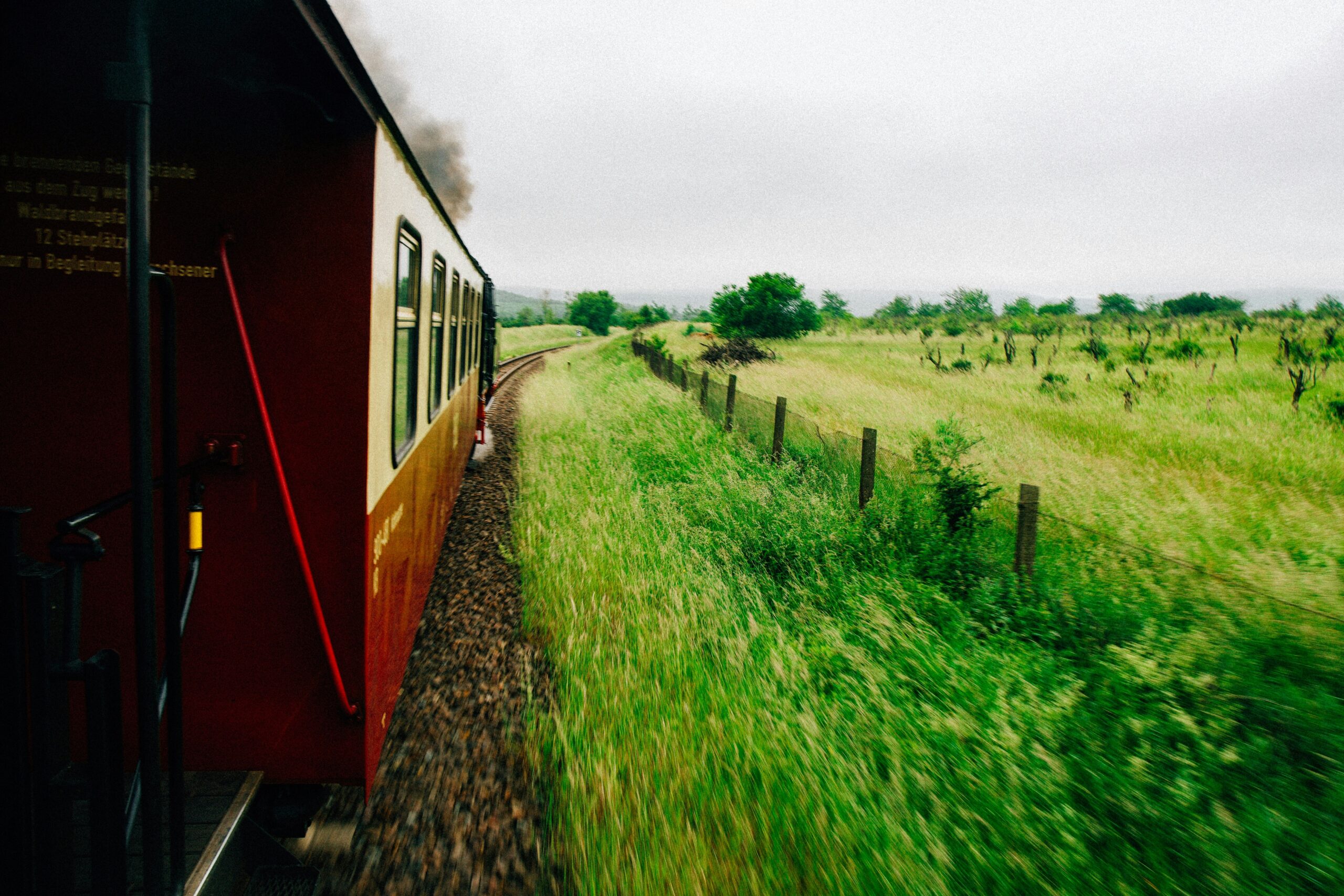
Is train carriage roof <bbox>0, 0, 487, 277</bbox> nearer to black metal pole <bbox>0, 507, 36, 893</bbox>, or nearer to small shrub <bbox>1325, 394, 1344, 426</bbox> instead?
black metal pole <bbox>0, 507, 36, 893</bbox>

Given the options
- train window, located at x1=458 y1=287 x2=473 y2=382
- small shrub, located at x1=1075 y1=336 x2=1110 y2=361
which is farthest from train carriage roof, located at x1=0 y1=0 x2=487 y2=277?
small shrub, located at x1=1075 y1=336 x2=1110 y2=361

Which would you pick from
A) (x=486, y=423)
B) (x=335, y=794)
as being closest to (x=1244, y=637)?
(x=335, y=794)

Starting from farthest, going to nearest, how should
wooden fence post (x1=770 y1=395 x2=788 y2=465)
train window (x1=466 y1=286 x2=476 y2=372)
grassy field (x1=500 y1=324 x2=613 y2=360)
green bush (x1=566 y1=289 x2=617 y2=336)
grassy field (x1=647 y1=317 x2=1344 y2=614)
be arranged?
green bush (x1=566 y1=289 x2=617 y2=336) < grassy field (x1=500 y1=324 x2=613 y2=360) < wooden fence post (x1=770 y1=395 x2=788 y2=465) < train window (x1=466 y1=286 x2=476 y2=372) < grassy field (x1=647 y1=317 x2=1344 y2=614)

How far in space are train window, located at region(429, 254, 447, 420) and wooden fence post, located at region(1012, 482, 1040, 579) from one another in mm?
4169

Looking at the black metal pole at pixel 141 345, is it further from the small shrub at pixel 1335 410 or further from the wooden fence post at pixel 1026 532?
the small shrub at pixel 1335 410

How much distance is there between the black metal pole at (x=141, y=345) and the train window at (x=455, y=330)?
3740mm

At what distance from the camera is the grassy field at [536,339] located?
4921 centimetres

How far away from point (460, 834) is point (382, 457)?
174 centimetres

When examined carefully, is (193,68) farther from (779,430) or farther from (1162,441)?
(1162,441)

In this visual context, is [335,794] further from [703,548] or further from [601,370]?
[601,370]

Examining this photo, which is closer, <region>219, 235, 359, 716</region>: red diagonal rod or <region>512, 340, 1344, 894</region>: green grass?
<region>219, 235, 359, 716</region>: red diagonal rod

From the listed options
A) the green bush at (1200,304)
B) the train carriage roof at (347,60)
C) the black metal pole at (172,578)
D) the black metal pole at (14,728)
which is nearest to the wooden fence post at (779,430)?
the train carriage roof at (347,60)

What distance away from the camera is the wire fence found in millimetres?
4453

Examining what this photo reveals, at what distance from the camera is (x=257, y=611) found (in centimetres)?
255
